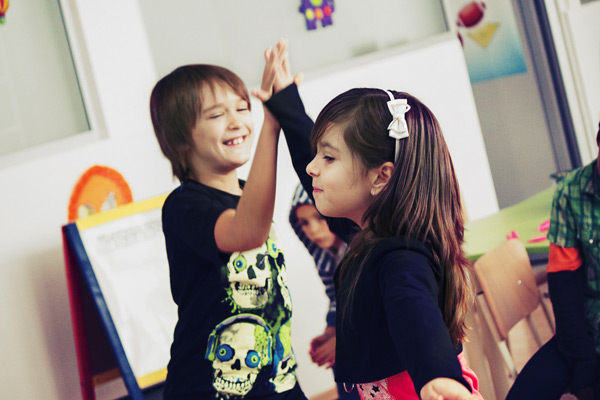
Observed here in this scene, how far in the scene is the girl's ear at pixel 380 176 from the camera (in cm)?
102

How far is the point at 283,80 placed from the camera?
45.8 inches

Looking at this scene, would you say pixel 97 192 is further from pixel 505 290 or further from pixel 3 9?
pixel 505 290

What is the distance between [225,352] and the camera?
1.21 m

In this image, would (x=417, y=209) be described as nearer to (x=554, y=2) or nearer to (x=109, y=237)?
(x=109, y=237)

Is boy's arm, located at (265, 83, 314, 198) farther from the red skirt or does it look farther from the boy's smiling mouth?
the red skirt

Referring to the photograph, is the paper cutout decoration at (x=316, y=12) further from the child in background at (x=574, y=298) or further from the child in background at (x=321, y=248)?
the child in background at (x=574, y=298)

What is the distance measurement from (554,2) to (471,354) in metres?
2.58

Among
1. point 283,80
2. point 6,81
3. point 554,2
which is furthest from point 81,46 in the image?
point 554,2

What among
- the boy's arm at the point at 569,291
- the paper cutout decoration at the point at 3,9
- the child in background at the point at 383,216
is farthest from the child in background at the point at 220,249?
the paper cutout decoration at the point at 3,9

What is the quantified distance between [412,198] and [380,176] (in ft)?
0.24

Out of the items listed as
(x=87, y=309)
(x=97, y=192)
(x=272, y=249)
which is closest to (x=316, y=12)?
(x=97, y=192)

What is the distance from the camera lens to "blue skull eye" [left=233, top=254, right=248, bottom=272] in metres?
1.22

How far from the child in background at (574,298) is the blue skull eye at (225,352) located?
0.84m

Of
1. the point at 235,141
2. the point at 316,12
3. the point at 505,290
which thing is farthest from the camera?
the point at 316,12
